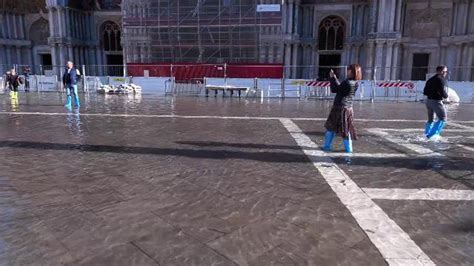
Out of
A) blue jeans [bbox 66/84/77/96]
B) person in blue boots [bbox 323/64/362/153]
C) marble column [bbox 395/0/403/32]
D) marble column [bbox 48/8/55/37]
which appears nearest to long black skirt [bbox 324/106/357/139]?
person in blue boots [bbox 323/64/362/153]

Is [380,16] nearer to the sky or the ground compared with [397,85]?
nearer to the sky

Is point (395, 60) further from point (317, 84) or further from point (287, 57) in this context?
point (317, 84)

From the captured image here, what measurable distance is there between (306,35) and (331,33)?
89.9 inches

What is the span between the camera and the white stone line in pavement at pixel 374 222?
10.3 ft

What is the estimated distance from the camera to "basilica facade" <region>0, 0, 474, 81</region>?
2825cm

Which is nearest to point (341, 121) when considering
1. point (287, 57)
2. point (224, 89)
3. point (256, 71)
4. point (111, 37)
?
point (224, 89)

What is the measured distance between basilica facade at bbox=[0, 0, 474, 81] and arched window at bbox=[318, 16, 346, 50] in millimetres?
85

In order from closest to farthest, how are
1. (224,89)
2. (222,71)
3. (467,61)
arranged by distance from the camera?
(224,89)
(467,61)
(222,71)

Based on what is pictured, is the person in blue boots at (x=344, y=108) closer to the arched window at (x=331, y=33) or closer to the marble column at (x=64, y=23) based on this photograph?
the arched window at (x=331, y=33)

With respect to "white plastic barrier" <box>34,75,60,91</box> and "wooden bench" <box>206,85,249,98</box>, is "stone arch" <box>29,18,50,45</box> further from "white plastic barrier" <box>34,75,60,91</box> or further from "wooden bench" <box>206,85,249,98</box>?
"wooden bench" <box>206,85,249,98</box>

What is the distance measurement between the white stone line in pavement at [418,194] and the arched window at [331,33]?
29.5 m

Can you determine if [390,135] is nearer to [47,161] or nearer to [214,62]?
[47,161]

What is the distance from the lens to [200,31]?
101ft

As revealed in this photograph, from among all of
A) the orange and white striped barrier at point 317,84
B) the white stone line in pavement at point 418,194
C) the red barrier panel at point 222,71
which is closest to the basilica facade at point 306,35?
the red barrier panel at point 222,71
